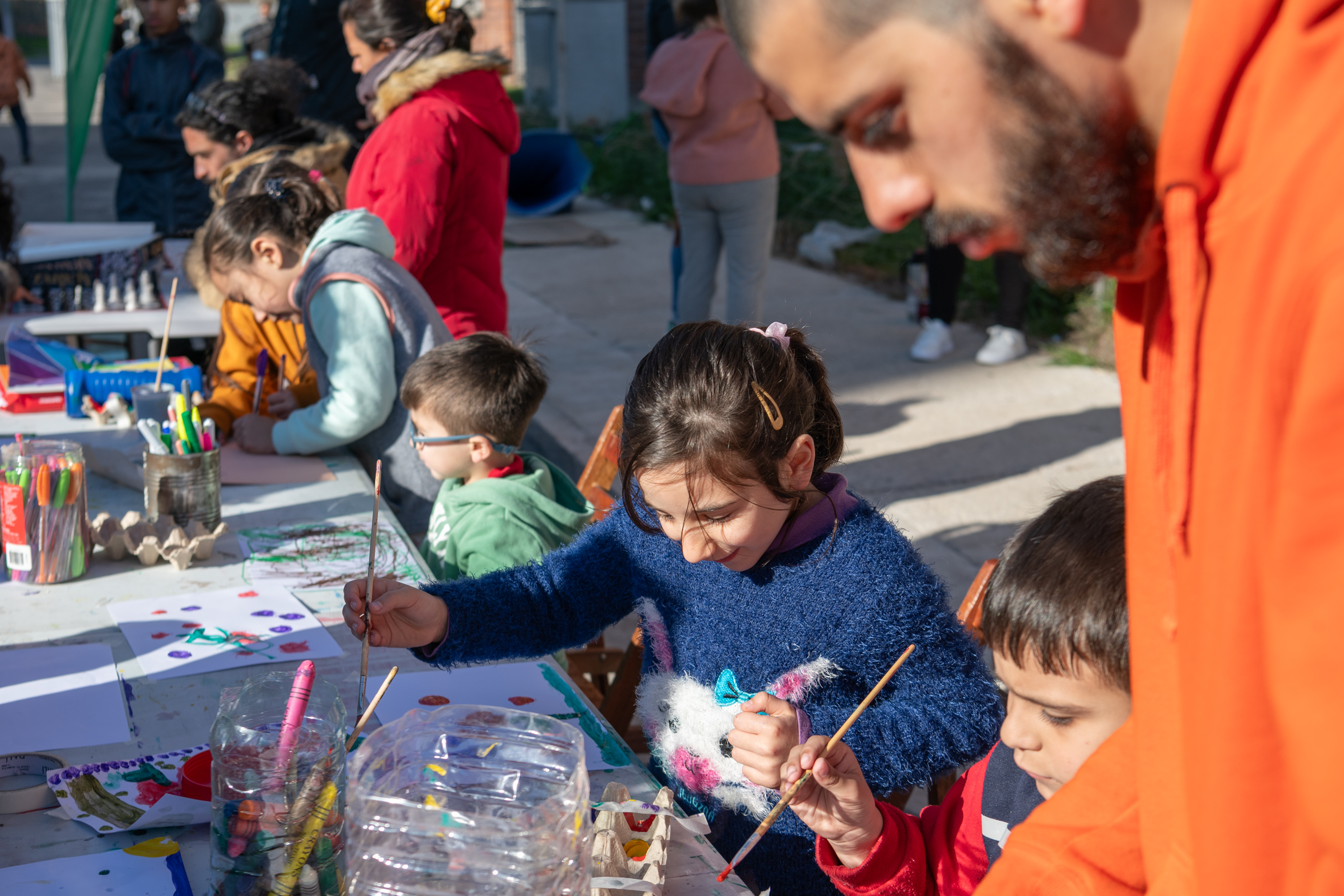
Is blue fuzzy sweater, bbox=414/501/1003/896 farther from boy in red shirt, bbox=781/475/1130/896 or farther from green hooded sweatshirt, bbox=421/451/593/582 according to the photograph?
green hooded sweatshirt, bbox=421/451/593/582

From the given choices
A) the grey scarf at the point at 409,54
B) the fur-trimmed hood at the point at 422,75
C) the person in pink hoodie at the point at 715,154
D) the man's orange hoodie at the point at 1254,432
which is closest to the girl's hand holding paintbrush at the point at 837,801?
the man's orange hoodie at the point at 1254,432

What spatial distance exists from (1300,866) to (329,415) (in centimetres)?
255

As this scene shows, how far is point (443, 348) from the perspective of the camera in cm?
262

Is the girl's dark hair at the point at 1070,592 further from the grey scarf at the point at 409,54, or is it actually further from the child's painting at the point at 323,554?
the grey scarf at the point at 409,54

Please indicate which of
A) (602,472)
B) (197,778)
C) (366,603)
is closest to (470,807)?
(197,778)

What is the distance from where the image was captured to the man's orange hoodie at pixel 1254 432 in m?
0.55

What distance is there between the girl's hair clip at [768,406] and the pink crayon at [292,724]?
2.38 ft

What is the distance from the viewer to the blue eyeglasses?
251 cm

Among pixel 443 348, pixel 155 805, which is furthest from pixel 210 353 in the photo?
pixel 155 805

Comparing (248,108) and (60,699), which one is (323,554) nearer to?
(60,699)

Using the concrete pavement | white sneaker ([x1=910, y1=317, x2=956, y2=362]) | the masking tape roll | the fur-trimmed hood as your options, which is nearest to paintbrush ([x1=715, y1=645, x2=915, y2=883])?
the masking tape roll

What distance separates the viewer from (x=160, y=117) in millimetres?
6059

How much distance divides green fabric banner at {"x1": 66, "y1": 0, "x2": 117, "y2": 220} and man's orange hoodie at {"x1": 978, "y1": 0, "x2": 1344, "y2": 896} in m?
5.98

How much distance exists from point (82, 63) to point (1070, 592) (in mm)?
6090
